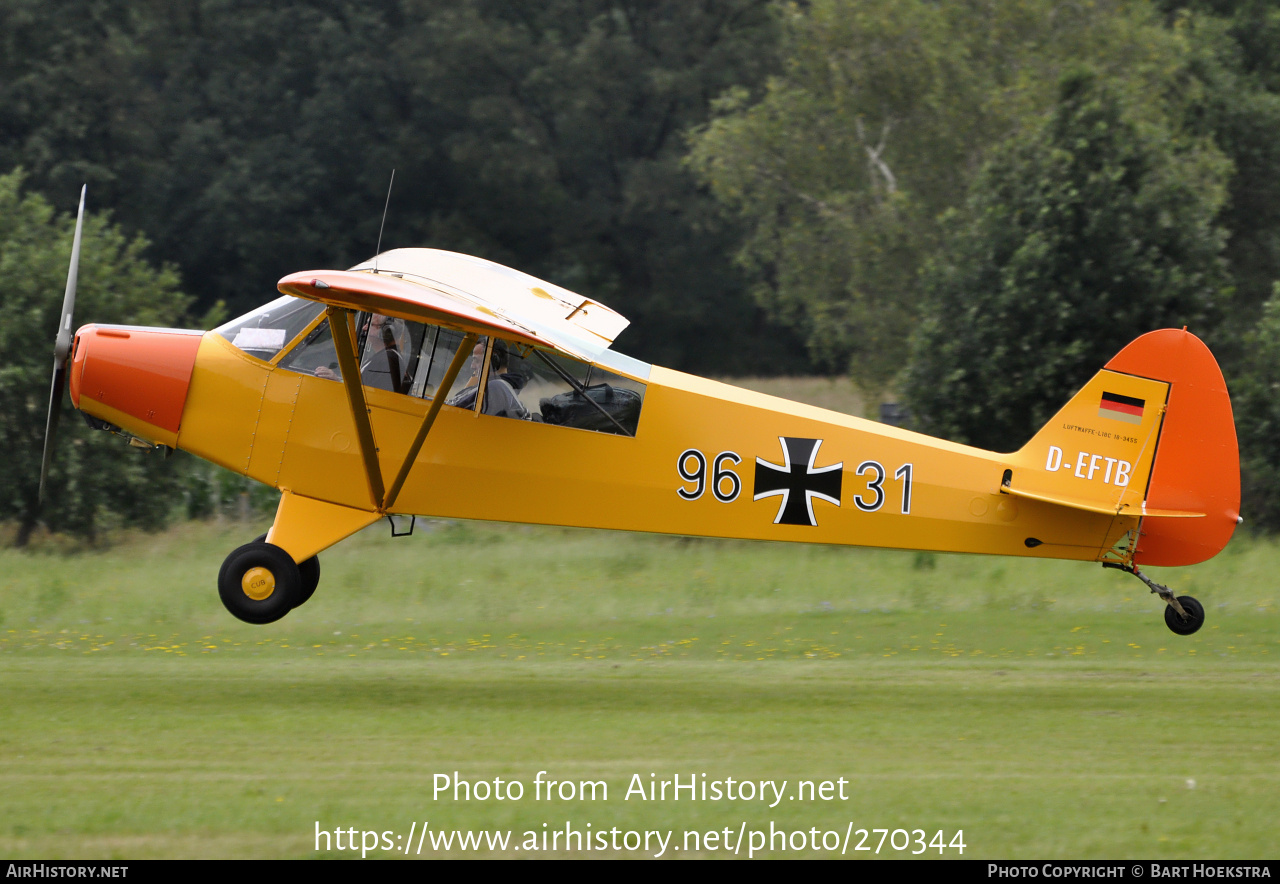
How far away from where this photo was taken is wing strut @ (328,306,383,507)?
28.8ft

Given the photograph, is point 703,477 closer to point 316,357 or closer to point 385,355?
point 385,355

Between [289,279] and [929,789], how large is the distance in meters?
4.76

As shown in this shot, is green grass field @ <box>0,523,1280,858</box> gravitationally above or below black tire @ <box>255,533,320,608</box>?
below

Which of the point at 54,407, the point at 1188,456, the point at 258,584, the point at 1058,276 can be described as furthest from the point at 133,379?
the point at 1058,276

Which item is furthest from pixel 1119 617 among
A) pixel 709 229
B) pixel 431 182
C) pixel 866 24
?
pixel 431 182

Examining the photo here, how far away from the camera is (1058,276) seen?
1952 cm

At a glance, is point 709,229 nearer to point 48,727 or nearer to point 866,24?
point 866,24

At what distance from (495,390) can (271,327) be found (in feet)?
5.57

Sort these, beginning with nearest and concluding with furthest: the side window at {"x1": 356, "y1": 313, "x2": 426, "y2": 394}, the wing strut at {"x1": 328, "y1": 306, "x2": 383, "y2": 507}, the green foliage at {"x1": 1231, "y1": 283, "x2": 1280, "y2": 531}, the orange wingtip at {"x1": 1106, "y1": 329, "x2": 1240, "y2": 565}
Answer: the wing strut at {"x1": 328, "y1": 306, "x2": 383, "y2": 507}
the side window at {"x1": 356, "y1": 313, "x2": 426, "y2": 394}
the orange wingtip at {"x1": 1106, "y1": 329, "x2": 1240, "y2": 565}
the green foliage at {"x1": 1231, "y1": 283, "x2": 1280, "y2": 531}

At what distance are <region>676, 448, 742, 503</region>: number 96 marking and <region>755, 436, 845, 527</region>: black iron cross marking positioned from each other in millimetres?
181

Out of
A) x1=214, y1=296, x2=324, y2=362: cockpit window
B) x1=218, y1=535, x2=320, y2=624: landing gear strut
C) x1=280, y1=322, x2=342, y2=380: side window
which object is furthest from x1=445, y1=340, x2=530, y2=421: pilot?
x1=218, y1=535, x2=320, y2=624: landing gear strut

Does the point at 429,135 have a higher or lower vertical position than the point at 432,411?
higher

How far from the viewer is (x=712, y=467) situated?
9.51 metres

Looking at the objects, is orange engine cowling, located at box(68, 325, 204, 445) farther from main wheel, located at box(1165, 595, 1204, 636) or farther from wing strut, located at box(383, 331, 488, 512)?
main wheel, located at box(1165, 595, 1204, 636)
